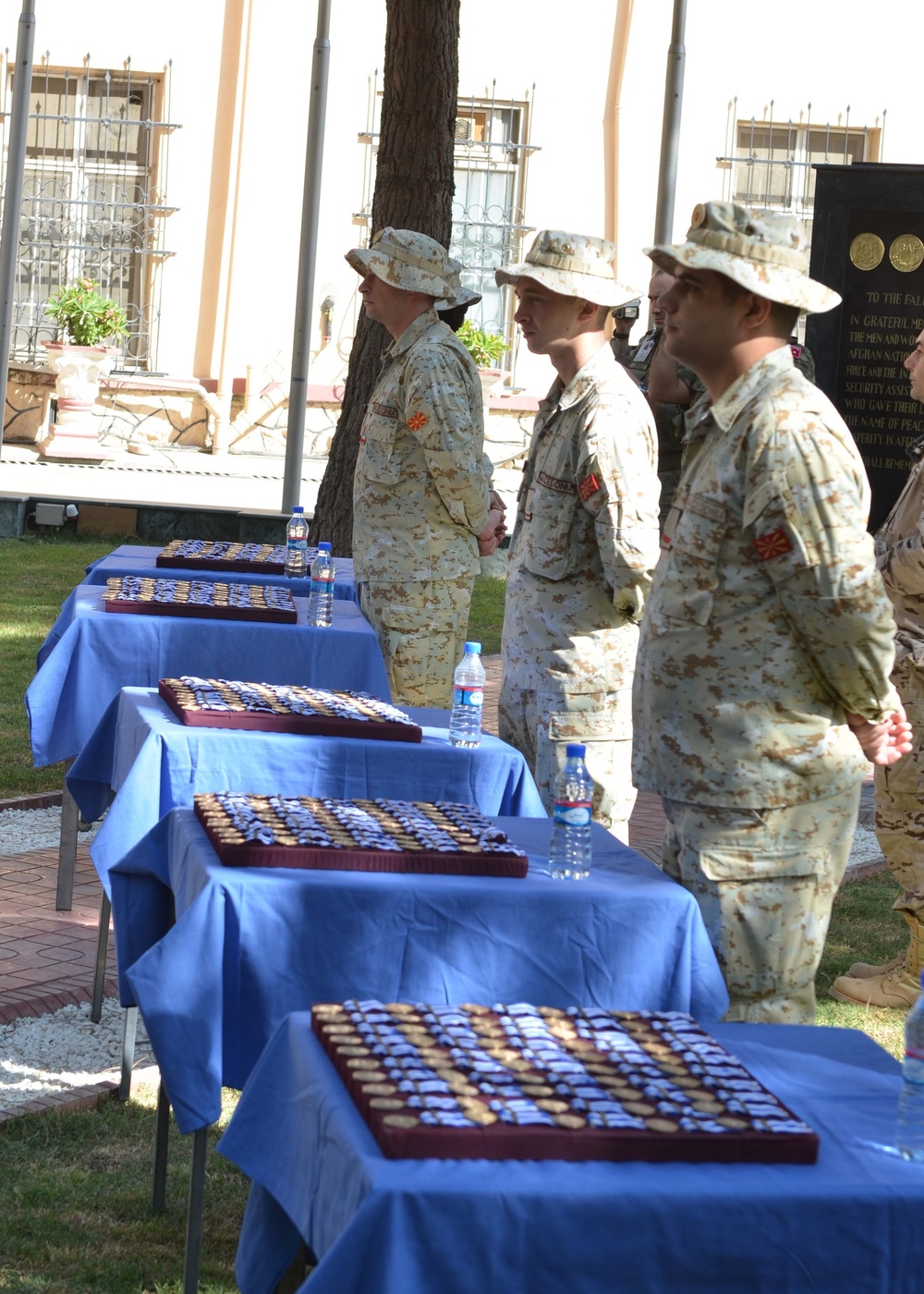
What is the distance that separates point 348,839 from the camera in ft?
9.80

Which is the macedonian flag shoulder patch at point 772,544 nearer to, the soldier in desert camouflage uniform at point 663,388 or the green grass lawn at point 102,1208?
the green grass lawn at point 102,1208

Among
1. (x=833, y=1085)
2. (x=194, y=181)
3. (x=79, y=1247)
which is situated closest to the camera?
(x=833, y=1085)

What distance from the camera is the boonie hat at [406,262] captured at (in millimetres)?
5602

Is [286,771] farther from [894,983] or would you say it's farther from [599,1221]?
[894,983]

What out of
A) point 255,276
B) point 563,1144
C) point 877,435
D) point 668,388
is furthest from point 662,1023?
point 255,276

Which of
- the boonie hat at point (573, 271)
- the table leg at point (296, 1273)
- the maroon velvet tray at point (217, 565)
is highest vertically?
the boonie hat at point (573, 271)

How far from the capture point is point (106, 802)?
4.68 meters

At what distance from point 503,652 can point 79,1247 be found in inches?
69.3

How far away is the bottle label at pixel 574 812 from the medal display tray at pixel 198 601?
265 centimetres

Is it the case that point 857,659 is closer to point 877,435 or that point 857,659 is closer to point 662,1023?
point 662,1023

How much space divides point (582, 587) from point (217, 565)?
2961 mm

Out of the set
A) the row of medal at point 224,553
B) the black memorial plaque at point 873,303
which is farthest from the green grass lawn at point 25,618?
the black memorial plaque at point 873,303

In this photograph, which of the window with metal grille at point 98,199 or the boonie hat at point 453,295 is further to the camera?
the window with metal grille at point 98,199

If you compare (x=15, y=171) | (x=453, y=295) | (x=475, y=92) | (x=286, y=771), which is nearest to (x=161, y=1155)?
(x=286, y=771)
